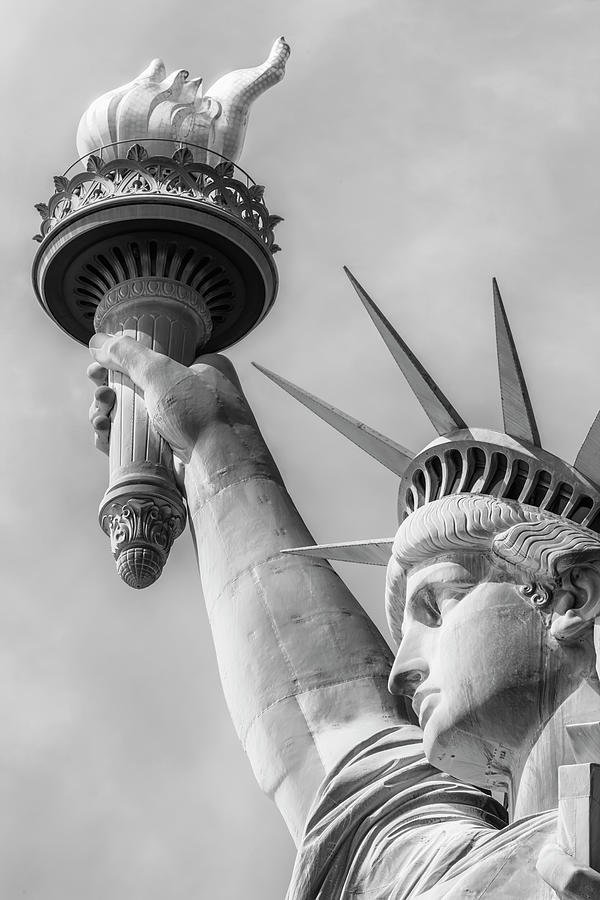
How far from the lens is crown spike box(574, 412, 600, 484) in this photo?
8.27 metres

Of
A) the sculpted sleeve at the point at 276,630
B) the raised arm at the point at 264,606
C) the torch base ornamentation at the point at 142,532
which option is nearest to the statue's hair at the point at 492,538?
the raised arm at the point at 264,606

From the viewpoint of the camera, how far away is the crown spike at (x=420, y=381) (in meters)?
8.77

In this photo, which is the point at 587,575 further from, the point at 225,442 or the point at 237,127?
the point at 237,127

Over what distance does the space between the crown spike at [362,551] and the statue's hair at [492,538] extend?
26.7 inches

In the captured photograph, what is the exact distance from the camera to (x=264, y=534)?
11930mm

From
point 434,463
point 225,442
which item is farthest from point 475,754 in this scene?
point 225,442

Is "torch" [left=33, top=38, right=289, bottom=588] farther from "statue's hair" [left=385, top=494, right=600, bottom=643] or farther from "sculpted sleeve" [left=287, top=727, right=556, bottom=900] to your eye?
"statue's hair" [left=385, top=494, right=600, bottom=643]

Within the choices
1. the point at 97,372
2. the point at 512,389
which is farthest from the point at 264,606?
the point at 512,389

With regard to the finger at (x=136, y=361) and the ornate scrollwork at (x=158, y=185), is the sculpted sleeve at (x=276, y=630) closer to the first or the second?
the finger at (x=136, y=361)

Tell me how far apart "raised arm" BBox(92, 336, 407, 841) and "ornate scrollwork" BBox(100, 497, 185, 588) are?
295 mm

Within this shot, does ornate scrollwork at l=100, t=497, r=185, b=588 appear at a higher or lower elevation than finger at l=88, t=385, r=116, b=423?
lower

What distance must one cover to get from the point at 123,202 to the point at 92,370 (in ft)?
3.98

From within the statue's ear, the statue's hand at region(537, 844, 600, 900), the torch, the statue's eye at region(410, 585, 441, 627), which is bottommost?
the statue's hand at region(537, 844, 600, 900)

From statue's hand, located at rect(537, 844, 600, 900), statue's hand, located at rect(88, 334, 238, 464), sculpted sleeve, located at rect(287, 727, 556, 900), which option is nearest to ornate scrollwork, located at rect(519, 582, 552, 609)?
sculpted sleeve, located at rect(287, 727, 556, 900)
